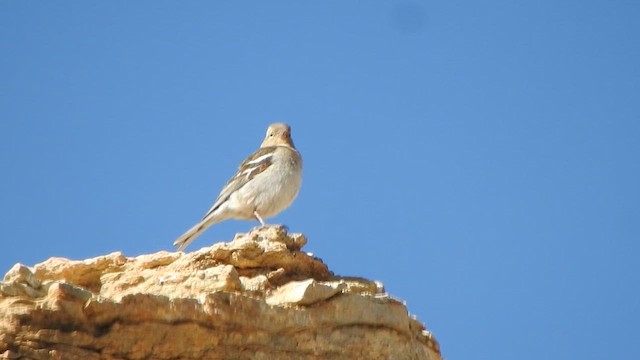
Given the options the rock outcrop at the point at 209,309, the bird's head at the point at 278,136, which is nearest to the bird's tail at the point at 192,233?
the bird's head at the point at 278,136

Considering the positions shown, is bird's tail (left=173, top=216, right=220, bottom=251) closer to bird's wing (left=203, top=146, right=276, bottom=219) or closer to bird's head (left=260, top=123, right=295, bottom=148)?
bird's wing (left=203, top=146, right=276, bottom=219)

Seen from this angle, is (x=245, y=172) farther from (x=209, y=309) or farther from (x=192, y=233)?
(x=209, y=309)

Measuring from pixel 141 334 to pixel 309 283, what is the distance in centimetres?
195

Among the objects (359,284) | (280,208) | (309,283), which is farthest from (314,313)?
(280,208)

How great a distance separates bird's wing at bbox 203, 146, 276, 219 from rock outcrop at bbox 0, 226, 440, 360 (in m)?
5.19

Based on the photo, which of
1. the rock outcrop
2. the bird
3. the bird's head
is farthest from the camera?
the bird's head

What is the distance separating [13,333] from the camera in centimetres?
965

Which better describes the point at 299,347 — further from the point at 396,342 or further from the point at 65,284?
the point at 65,284

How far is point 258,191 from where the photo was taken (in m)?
18.0

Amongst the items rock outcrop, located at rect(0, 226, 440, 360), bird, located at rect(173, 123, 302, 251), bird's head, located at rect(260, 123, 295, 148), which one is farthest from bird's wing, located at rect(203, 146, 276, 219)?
rock outcrop, located at rect(0, 226, 440, 360)

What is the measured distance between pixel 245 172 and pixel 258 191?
0.55 meters

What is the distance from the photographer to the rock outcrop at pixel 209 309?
10000 mm

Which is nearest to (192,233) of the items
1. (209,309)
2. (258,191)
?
(258,191)

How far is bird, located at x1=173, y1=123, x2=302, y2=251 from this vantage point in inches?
711
